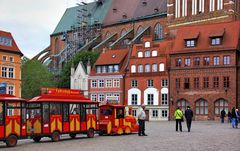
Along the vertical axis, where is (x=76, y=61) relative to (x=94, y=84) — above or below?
above

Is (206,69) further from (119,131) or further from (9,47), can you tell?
(119,131)

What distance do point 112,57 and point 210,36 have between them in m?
19.5

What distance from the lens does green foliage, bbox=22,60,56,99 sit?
8612 centimetres

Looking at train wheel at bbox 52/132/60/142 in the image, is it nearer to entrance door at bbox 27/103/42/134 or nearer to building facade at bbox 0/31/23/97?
entrance door at bbox 27/103/42/134

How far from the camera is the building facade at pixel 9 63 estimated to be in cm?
6462

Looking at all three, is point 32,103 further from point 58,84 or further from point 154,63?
point 58,84

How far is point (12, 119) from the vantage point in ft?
77.8

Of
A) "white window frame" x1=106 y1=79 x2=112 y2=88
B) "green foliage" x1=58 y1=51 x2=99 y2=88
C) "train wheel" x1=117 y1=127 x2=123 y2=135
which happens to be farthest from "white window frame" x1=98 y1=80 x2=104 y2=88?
"train wheel" x1=117 y1=127 x2=123 y2=135

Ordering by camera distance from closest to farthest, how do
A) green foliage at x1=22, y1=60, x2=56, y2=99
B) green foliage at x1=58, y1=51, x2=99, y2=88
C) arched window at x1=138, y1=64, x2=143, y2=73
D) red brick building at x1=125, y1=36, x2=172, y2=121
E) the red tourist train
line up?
the red tourist train < red brick building at x1=125, y1=36, x2=172, y2=121 < arched window at x1=138, y1=64, x2=143, y2=73 < green foliage at x1=22, y1=60, x2=56, y2=99 < green foliage at x1=58, y1=51, x2=99, y2=88

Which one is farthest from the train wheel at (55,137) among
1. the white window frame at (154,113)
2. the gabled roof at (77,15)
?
the gabled roof at (77,15)

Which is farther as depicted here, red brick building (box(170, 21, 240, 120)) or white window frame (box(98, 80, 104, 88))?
white window frame (box(98, 80, 104, 88))

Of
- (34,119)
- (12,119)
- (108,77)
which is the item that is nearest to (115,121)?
(34,119)

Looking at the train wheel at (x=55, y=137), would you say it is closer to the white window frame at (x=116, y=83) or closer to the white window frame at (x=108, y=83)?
the white window frame at (x=116, y=83)

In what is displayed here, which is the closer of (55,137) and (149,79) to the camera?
(55,137)
